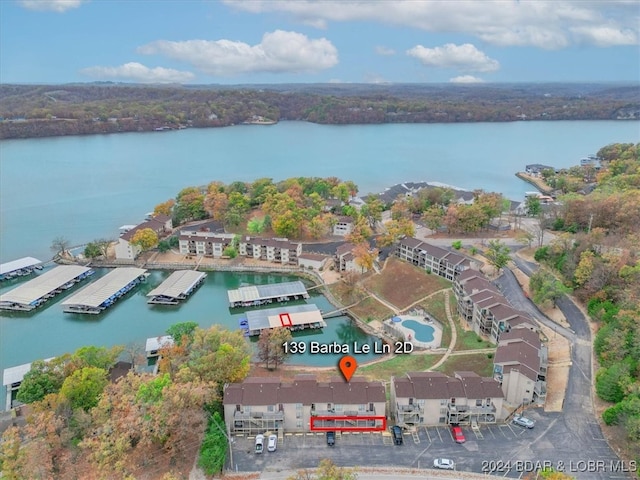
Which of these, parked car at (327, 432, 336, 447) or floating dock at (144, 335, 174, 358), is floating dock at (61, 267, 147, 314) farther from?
parked car at (327, 432, 336, 447)

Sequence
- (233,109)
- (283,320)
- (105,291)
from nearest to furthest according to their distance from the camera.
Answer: (283,320) < (105,291) < (233,109)

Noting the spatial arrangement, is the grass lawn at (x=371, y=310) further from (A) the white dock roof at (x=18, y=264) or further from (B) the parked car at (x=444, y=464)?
(A) the white dock roof at (x=18, y=264)

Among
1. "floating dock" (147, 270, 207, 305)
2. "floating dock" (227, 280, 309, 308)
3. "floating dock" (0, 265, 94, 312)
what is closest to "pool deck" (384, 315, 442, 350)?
"floating dock" (227, 280, 309, 308)

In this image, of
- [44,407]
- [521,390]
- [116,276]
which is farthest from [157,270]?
[521,390]

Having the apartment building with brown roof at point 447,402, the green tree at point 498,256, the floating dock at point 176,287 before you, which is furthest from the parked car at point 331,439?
the green tree at point 498,256

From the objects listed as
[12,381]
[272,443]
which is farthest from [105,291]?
[272,443]

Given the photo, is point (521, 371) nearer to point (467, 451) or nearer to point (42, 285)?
point (467, 451)
